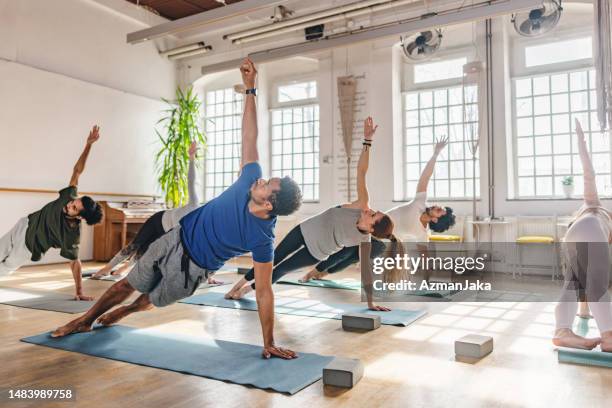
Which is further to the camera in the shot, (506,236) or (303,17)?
(303,17)

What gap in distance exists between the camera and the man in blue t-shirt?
7.75 ft

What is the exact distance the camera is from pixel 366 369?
7.93ft

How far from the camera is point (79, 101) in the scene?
7559 millimetres

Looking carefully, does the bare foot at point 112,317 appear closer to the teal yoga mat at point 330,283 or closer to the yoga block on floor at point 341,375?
the yoga block on floor at point 341,375

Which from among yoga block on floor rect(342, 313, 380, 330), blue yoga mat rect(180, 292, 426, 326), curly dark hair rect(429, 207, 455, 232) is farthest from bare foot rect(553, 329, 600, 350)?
curly dark hair rect(429, 207, 455, 232)

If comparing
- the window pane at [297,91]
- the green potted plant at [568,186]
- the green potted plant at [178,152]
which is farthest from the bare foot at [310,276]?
the window pane at [297,91]

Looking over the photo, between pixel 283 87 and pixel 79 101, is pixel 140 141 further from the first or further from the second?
pixel 283 87

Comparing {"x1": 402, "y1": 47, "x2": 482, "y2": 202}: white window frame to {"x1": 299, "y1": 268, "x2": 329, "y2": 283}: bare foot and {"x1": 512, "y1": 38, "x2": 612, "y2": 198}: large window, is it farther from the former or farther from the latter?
{"x1": 299, "y1": 268, "x2": 329, "y2": 283}: bare foot

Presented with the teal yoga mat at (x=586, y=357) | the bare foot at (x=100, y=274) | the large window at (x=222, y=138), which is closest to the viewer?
the teal yoga mat at (x=586, y=357)

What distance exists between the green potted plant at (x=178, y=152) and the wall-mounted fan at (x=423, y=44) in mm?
4006

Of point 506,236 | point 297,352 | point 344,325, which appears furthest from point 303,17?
point 297,352

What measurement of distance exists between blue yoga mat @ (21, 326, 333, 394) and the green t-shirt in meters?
0.91

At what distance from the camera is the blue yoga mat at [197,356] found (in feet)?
7.34

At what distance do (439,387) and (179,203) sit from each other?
6.72 metres
